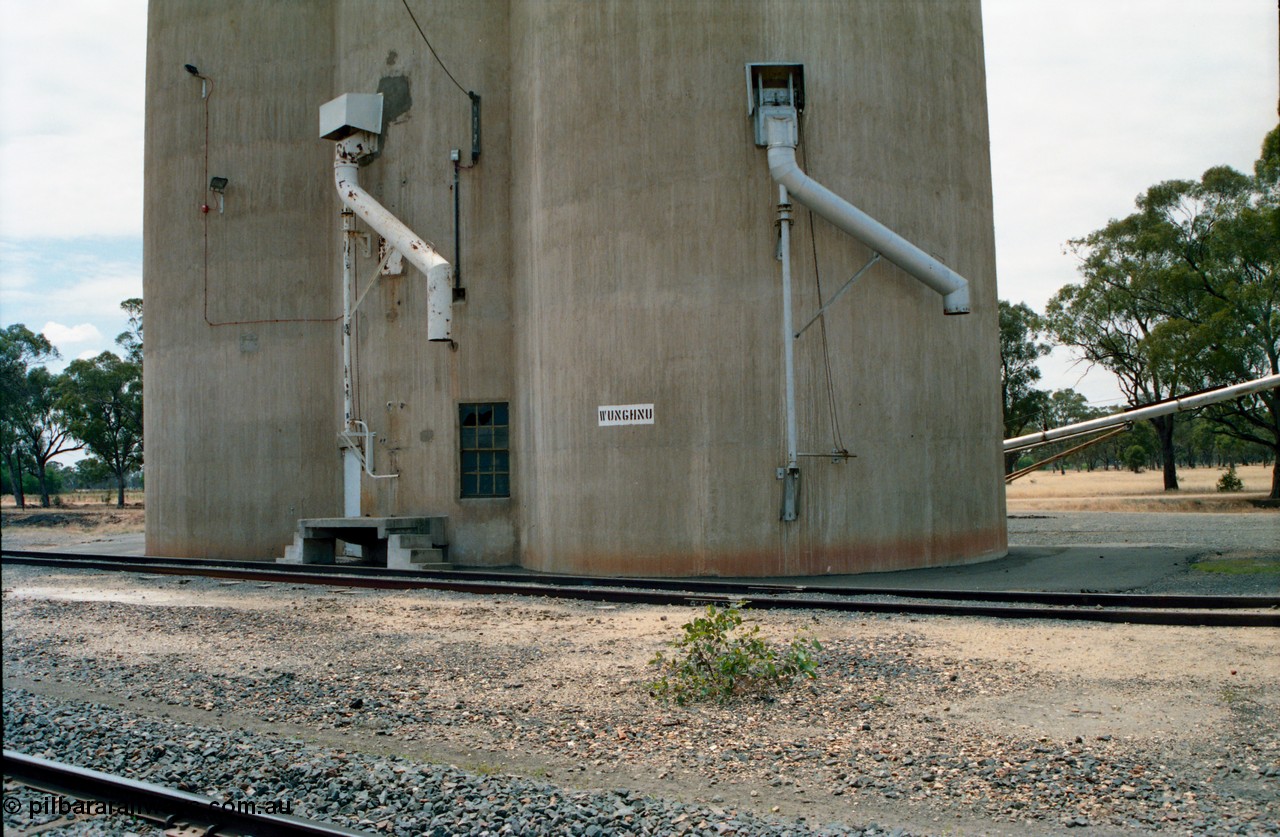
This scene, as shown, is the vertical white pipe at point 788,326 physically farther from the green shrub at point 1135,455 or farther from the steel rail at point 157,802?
the green shrub at point 1135,455

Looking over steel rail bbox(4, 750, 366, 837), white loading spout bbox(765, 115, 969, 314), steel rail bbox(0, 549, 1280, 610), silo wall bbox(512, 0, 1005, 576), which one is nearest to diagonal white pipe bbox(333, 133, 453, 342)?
silo wall bbox(512, 0, 1005, 576)

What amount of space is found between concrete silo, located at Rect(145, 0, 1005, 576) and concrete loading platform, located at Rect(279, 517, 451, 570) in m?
0.56

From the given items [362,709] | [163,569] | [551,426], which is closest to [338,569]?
[163,569]

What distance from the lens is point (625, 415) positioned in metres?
15.5

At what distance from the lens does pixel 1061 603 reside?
10867 mm

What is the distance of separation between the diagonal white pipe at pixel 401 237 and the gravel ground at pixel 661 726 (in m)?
7.49

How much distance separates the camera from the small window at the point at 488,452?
725 inches

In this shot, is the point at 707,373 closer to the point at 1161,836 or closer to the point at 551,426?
the point at 551,426

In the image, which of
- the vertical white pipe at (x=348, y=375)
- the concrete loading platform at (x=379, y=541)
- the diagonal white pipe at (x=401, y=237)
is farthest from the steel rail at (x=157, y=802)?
the vertical white pipe at (x=348, y=375)

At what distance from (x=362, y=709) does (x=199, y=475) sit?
15.4 meters

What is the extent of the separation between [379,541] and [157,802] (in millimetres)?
14236

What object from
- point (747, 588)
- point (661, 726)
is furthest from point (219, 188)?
point (661, 726)

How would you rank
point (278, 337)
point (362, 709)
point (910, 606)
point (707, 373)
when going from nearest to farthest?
point (362, 709) → point (910, 606) → point (707, 373) → point (278, 337)

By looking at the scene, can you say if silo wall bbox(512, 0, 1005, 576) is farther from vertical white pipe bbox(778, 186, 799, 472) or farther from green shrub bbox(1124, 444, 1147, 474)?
green shrub bbox(1124, 444, 1147, 474)
